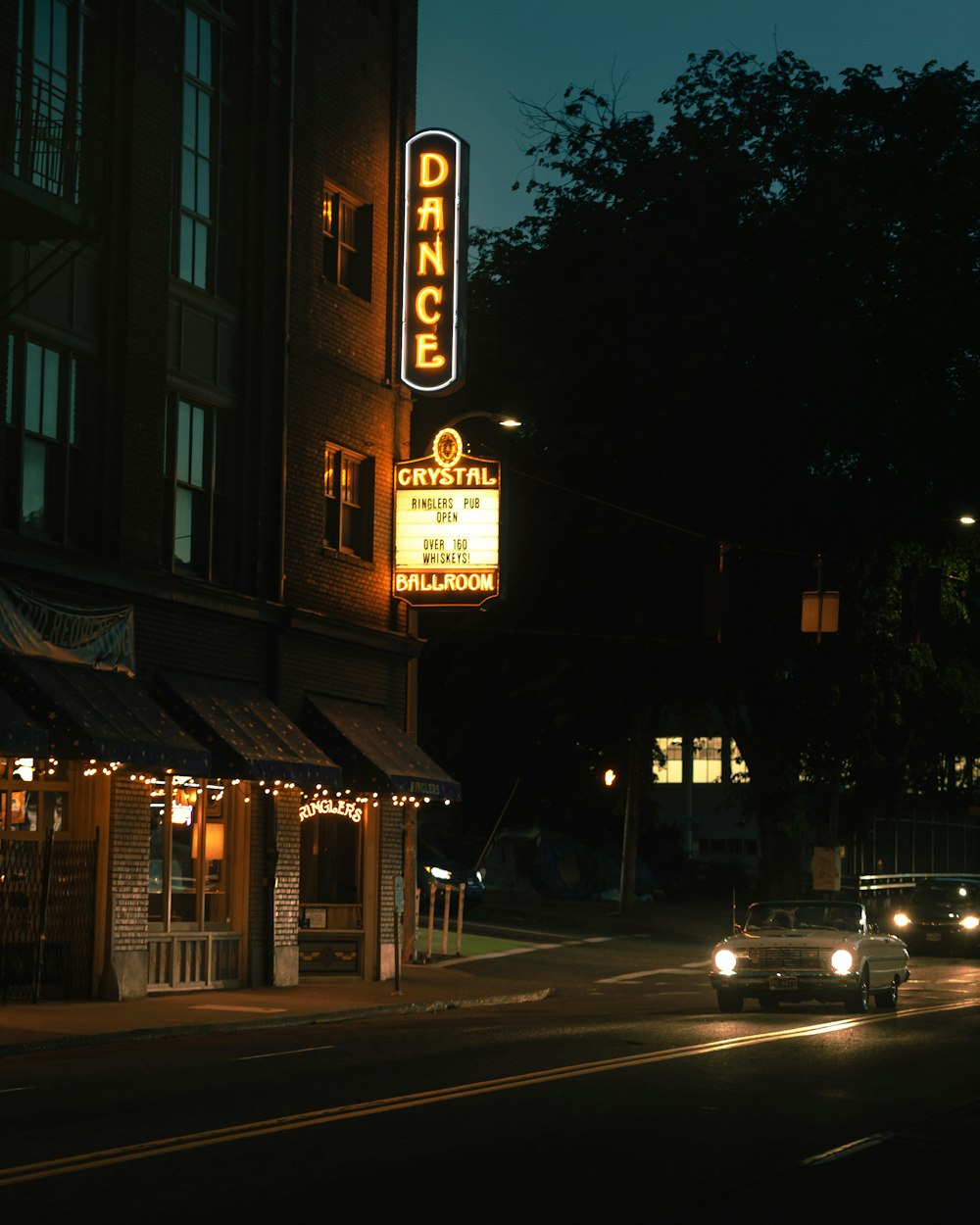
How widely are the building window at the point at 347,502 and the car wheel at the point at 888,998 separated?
1041cm

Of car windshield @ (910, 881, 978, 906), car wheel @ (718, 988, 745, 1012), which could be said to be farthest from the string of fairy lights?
car windshield @ (910, 881, 978, 906)

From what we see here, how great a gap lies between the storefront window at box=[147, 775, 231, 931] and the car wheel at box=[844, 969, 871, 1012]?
8477 mm

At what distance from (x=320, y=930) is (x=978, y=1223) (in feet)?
64.8

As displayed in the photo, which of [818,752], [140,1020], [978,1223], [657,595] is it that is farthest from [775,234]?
[978,1223]

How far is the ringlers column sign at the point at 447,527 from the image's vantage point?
28578mm

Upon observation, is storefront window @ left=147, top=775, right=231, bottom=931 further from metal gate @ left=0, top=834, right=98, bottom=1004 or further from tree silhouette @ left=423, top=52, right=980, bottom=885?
tree silhouette @ left=423, top=52, right=980, bottom=885

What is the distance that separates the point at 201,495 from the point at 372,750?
15.1 feet

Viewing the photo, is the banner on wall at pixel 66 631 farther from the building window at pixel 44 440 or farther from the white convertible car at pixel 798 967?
the white convertible car at pixel 798 967

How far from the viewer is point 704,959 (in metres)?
34.8

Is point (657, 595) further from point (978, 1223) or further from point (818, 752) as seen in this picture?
point (978, 1223)

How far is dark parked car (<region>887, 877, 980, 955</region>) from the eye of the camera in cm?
3812

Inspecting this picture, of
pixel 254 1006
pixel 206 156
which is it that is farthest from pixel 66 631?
pixel 206 156

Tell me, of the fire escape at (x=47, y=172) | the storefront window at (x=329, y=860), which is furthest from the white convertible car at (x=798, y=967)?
the fire escape at (x=47, y=172)

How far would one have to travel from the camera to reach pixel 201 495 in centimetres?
2586
